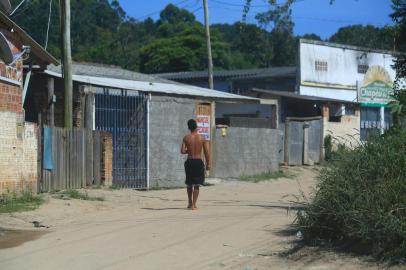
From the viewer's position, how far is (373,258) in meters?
7.21

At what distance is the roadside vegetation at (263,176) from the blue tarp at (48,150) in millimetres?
8208

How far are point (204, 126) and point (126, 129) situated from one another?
3.55 meters

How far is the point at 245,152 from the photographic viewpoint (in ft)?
74.7

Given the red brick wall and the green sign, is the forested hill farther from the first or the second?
the red brick wall

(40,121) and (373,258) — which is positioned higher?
(40,121)

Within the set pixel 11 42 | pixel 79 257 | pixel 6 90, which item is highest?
pixel 11 42

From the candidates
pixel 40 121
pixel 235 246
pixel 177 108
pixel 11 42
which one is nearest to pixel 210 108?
pixel 177 108

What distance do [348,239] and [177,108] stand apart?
1214 centimetres

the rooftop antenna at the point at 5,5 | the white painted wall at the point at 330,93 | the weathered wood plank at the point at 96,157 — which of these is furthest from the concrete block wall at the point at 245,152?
the white painted wall at the point at 330,93

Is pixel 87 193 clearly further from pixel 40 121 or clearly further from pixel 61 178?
pixel 40 121

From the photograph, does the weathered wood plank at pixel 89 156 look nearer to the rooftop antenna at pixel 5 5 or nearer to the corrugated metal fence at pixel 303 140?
the rooftop antenna at pixel 5 5

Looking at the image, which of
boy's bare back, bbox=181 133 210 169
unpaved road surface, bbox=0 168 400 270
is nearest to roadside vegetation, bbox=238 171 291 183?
unpaved road surface, bbox=0 168 400 270

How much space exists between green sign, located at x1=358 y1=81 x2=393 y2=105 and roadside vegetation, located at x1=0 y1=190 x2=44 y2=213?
Result: 25.4 metres

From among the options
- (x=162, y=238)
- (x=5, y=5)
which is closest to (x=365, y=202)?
(x=162, y=238)
